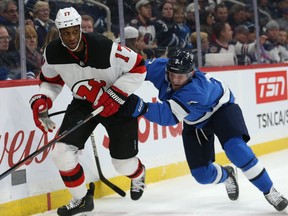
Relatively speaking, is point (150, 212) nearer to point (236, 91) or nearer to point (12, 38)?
point (12, 38)

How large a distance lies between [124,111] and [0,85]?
2.56 ft

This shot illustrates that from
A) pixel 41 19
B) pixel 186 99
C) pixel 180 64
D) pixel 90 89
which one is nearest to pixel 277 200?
pixel 186 99

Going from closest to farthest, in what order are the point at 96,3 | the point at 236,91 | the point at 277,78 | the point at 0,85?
the point at 0,85
the point at 96,3
the point at 236,91
the point at 277,78

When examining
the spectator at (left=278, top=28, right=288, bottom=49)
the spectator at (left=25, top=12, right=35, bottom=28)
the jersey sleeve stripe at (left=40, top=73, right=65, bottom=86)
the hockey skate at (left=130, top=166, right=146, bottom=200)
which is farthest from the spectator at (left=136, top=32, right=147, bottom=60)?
the spectator at (left=278, top=28, right=288, bottom=49)

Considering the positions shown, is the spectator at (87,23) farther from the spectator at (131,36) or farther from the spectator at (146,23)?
the spectator at (146,23)

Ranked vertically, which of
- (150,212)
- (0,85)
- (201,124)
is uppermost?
(0,85)

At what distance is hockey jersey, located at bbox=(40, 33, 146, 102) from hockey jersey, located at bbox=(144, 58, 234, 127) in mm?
134

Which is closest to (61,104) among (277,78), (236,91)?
(236,91)

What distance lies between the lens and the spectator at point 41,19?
468cm

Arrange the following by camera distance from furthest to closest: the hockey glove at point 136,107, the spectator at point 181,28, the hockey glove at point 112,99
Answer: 1. the spectator at point 181,28
2. the hockey glove at point 112,99
3. the hockey glove at point 136,107

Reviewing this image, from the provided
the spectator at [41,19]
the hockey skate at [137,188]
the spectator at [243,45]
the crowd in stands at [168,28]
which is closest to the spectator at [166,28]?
the crowd in stands at [168,28]

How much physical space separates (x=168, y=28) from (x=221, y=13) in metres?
0.99

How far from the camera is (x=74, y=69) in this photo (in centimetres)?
408

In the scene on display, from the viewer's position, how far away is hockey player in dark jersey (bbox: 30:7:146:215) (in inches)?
159
